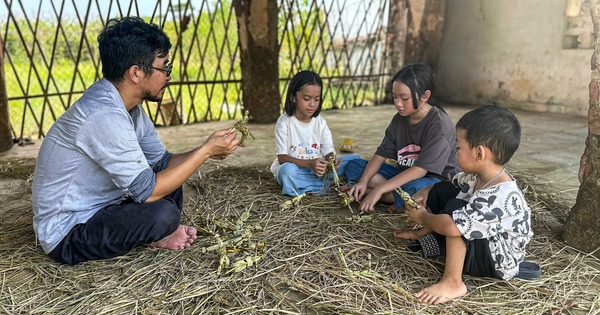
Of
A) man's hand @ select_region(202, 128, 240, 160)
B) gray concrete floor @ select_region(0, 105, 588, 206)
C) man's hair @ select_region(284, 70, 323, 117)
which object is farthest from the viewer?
gray concrete floor @ select_region(0, 105, 588, 206)

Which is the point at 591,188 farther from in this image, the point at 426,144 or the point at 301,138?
the point at 301,138

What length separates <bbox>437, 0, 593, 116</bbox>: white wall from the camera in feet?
20.5

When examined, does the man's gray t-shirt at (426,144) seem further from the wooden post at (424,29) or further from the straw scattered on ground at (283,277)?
the wooden post at (424,29)

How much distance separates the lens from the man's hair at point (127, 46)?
1.74 meters

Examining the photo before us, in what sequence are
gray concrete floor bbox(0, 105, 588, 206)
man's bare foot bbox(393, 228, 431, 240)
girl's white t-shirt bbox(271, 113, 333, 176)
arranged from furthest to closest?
1. gray concrete floor bbox(0, 105, 588, 206)
2. girl's white t-shirt bbox(271, 113, 333, 176)
3. man's bare foot bbox(393, 228, 431, 240)

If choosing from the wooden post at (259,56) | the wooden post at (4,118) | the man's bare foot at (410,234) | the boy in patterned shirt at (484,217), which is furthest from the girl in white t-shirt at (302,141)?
the wooden post at (259,56)

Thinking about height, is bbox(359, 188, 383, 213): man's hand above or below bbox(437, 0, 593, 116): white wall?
below

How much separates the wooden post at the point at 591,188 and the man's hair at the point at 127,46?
6.03 feet

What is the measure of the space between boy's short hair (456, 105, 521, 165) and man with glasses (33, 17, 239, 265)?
3.07 feet

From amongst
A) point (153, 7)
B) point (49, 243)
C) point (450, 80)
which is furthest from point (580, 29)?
point (49, 243)

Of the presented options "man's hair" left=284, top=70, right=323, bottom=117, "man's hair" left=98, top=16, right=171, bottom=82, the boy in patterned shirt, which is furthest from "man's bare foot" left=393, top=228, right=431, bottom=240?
"man's hair" left=98, top=16, right=171, bottom=82

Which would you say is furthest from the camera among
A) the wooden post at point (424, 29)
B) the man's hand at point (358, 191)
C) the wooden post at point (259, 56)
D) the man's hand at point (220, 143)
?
the wooden post at point (424, 29)

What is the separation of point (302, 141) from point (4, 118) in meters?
2.85

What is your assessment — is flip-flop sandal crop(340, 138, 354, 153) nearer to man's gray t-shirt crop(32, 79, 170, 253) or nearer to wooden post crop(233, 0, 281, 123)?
wooden post crop(233, 0, 281, 123)
